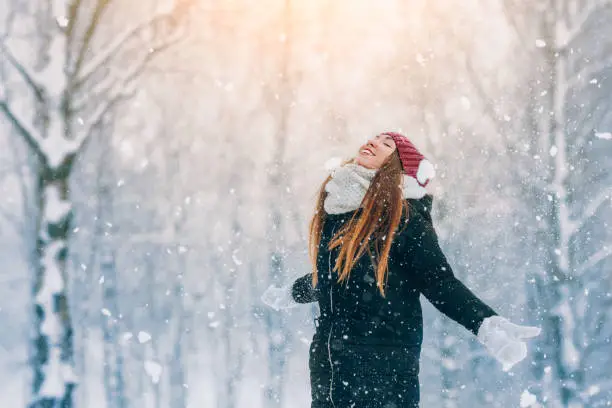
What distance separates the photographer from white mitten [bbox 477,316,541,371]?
1.70 m

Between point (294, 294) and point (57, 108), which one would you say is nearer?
point (294, 294)

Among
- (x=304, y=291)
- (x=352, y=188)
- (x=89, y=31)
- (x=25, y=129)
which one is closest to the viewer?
(x=352, y=188)

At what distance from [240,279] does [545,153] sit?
224 centimetres

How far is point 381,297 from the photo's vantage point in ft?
6.11

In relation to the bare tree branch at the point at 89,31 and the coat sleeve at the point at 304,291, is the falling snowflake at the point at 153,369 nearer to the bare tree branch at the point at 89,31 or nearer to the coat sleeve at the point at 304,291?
the bare tree branch at the point at 89,31

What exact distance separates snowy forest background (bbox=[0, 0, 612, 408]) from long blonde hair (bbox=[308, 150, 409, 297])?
72.6 inches

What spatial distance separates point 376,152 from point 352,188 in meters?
0.21

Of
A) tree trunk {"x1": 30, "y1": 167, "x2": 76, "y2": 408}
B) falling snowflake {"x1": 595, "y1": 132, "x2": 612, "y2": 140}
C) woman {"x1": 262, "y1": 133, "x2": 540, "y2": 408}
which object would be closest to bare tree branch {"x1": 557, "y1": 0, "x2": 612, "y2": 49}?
falling snowflake {"x1": 595, "y1": 132, "x2": 612, "y2": 140}

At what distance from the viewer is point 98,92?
3801 mm

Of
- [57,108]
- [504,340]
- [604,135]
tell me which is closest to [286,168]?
Answer: [57,108]

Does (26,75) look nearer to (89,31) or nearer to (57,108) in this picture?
(57,108)

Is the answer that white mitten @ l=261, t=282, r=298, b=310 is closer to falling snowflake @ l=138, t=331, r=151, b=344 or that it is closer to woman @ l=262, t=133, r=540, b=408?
woman @ l=262, t=133, r=540, b=408

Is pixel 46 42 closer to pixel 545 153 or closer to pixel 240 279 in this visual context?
pixel 240 279

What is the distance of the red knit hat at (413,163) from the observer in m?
2.07
